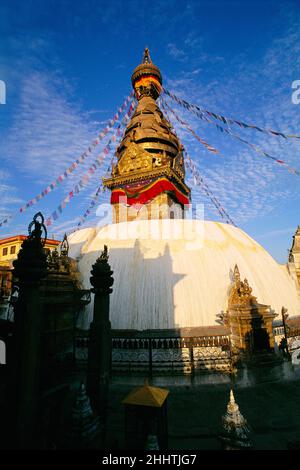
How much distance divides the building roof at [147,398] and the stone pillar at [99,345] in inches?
77.5

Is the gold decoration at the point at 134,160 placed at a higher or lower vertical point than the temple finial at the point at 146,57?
lower

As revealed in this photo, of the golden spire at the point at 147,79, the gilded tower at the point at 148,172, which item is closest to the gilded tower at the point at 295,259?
the gilded tower at the point at 148,172

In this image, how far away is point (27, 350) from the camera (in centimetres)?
412

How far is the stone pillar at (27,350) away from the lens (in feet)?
12.9

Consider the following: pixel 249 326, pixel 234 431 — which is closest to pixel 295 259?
pixel 249 326

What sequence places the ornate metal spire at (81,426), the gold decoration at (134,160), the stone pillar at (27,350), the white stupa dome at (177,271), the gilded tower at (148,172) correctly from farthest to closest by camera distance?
the gold decoration at (134,160) < the gilded tower at (148,172) < the white stupa dome at (177,271) < the stone pillar at (27,350) < the ornate metal spire at (81,426)

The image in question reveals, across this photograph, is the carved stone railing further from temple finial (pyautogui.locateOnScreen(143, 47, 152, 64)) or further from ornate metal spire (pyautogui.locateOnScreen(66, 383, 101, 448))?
temple finial (pyautogui.locateOnScreen(143, 47, 152, 64))

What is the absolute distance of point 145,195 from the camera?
970 inches

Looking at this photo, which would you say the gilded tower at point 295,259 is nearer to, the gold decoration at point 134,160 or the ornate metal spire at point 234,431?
the ornate metal spire at point 234,431

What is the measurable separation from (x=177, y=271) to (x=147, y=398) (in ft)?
27.1

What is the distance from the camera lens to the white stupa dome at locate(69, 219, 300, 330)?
1129 centimetres

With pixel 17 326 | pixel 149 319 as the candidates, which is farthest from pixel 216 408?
pixel 17 326

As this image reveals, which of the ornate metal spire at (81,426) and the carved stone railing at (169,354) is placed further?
the carved stone railing at (169,354)

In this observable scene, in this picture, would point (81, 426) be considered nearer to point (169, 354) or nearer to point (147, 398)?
point (147, 398)
